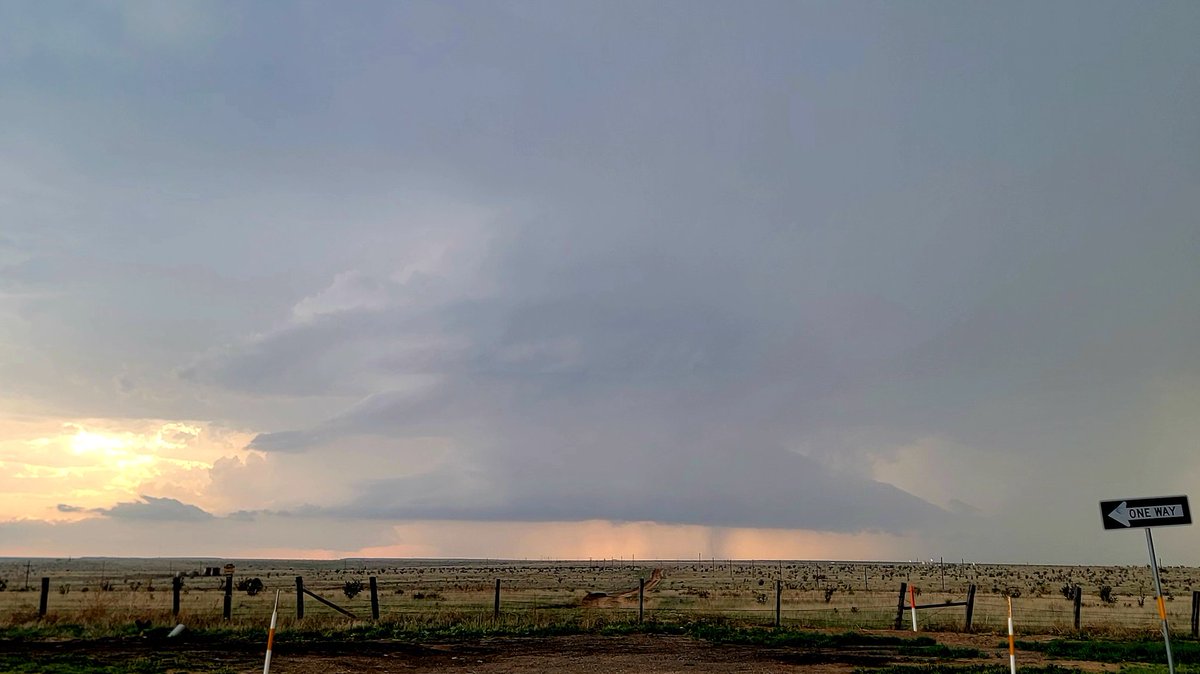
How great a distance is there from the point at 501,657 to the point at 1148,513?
606 inches

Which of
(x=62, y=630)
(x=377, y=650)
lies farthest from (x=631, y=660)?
(x=62, y=630)

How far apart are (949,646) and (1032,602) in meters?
30.7

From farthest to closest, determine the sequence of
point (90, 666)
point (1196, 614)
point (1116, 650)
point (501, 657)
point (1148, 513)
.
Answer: point (1196, 614) → point (1116, 650) → point (501, 657) → point (90, 666) → point (1148, 513)

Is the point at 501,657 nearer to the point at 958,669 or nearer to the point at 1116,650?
the point at 958,669

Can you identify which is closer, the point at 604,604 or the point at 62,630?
the point at 62,630

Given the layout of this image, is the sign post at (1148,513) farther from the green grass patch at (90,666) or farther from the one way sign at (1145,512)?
the green grass patch at (90,666)

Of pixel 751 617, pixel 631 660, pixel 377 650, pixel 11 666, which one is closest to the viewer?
pixel 11 666

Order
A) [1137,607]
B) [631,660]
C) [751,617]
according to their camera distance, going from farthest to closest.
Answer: [1137,607]
[751,617]
[631,660]

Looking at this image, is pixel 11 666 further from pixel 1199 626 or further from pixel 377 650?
pixel 1199 626

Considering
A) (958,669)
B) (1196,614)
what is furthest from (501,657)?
(1196,614)

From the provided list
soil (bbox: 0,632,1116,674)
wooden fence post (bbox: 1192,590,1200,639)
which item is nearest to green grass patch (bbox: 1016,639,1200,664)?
soil (bbox: 0,632,1116,674)

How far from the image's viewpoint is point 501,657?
22.1m

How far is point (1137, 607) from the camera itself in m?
47.9

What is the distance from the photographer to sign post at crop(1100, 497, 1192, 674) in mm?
13992
